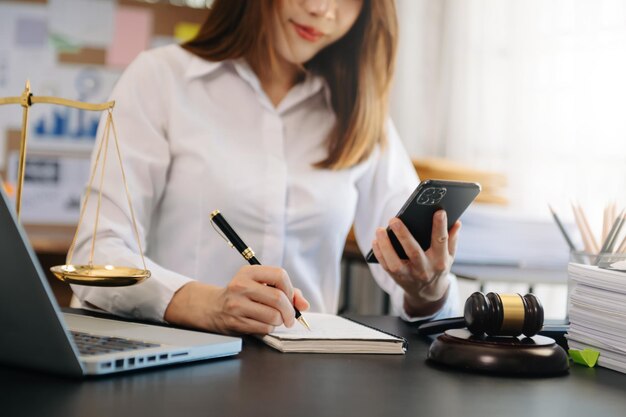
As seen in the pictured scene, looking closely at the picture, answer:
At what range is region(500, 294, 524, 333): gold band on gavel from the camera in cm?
99

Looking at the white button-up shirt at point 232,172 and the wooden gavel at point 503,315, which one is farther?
the white button-up shirt at point 232,172

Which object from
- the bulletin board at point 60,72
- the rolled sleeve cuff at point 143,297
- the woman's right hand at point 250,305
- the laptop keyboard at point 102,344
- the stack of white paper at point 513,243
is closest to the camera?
the laptop keyboard at point 102,344

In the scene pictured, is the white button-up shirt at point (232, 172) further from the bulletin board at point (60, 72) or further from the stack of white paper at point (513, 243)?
the bulletin board at point (60, 72)

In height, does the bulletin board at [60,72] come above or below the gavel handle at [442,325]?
above

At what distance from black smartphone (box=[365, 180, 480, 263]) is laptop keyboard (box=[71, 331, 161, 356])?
44 cm

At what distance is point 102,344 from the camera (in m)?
0.92

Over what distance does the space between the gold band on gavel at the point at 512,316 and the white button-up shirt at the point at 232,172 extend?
55 cm

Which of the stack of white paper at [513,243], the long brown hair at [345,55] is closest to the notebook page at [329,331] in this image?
the long brown hair at [345,55]

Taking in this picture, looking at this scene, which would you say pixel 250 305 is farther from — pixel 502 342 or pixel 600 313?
pixel 600 313

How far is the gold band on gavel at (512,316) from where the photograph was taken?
39.1 inches

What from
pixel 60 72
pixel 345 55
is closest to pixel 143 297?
pixel 345 55

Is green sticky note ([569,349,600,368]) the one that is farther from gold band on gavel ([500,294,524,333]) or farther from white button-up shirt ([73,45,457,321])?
white button-up shirt ([73,45,457,321])

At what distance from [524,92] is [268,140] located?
1.27 meters

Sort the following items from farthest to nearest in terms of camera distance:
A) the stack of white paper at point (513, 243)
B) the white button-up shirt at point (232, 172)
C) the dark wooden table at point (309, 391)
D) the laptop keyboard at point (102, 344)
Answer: the stack of white paper at point (513, 243)
the white button-up shirt at point (232, 172)
the laptop keyboard at point (102, 344)
the dark wooden table at point (309, 391)
